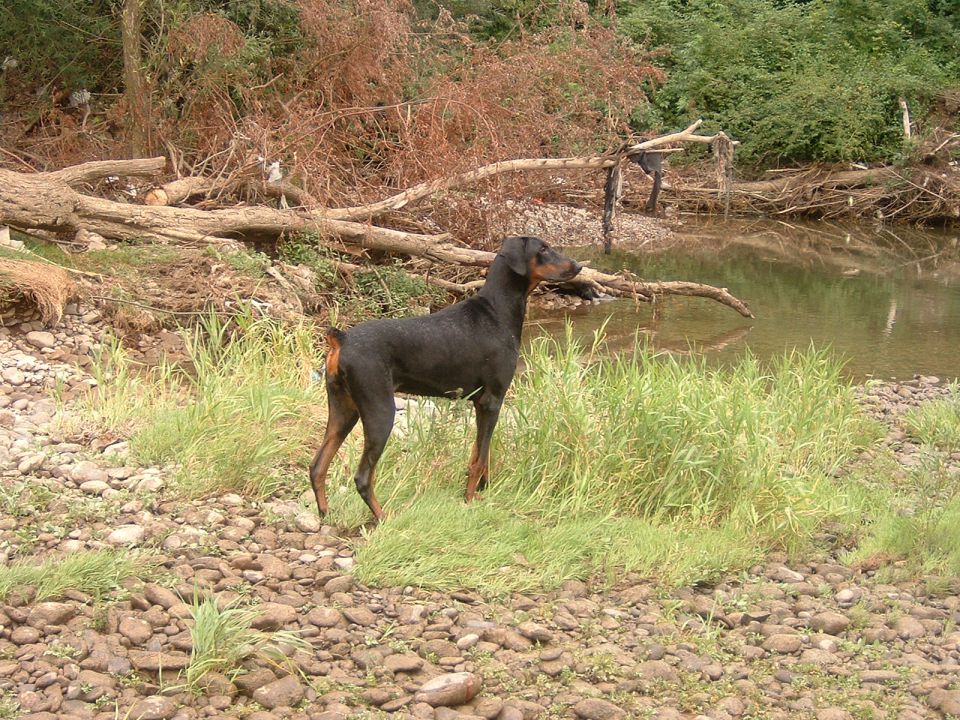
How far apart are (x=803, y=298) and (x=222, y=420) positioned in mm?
10249

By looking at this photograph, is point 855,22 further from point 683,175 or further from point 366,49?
point 366,49

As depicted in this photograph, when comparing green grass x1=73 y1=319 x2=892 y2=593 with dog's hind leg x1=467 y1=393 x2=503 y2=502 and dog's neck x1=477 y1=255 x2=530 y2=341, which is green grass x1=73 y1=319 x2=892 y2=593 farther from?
dog's neck x1=477 y1=255 x2=530 y2=341

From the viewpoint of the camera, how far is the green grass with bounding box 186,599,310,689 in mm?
3703

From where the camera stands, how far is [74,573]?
422 centimetres

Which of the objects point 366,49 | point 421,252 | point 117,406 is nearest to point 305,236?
point 421,252

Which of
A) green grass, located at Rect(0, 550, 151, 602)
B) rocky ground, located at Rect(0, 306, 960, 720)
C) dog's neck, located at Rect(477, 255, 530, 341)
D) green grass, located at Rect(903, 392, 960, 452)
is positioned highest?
dog's neck, located at Rect(477, 255, 530, 341)

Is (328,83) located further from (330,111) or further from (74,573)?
(74,573)

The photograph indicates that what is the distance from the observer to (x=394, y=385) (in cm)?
519

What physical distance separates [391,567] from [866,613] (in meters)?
2.08

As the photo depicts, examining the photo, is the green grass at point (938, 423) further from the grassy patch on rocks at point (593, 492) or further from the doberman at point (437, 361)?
the doberman at point (437, 361)

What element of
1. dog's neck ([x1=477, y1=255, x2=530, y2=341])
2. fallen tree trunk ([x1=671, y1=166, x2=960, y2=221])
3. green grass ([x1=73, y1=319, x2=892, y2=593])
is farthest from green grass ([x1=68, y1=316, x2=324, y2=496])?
fallen tree trunk ([x1=671, y1=166, x2=960, y2=221])

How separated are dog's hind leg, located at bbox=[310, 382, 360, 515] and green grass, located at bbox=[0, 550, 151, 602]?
0.94 metres

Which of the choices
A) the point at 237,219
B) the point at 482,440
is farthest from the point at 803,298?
the point at 482,440

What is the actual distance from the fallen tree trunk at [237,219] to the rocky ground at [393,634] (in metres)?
4.81
